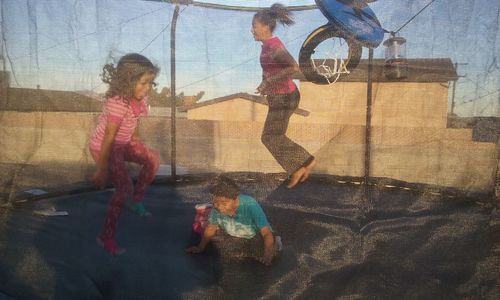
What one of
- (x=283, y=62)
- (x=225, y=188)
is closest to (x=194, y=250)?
(x=225, y=188)

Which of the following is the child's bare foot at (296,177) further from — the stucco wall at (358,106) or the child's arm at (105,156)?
the child's arm at (105,156)

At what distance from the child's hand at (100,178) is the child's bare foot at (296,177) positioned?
2.46 feet

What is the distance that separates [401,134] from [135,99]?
1.10 m

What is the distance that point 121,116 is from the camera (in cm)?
166

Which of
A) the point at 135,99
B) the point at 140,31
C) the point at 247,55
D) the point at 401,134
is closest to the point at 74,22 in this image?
the point at 140,31

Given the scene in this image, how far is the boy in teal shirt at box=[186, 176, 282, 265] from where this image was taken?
A: 66.8 inches

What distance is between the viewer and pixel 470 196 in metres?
1.81

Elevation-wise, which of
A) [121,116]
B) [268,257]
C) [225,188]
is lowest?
[268,257]

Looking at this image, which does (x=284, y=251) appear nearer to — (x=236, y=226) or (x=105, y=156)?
(x=236, y=226)

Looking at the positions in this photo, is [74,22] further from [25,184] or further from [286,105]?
[286,105]

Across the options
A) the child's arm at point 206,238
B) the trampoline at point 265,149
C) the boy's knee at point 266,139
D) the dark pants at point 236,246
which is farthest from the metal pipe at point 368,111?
the child's arm at point 206,238

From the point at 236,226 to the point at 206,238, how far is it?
0.13m

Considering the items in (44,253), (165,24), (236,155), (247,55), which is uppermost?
(165,24)

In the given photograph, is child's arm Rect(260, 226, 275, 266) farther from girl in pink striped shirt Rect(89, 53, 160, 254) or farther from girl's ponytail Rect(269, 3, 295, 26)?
girl's ponytail Rect(269, 3, 295, 26)
